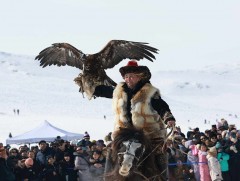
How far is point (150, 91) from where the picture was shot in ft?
25.0

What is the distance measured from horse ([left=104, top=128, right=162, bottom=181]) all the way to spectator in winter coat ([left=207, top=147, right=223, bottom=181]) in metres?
8.32

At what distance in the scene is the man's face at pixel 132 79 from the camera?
7.73 meters

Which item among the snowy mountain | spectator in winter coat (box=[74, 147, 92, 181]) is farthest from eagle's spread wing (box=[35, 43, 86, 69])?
the snowy mountain

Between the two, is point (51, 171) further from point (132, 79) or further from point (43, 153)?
point (132, 79)

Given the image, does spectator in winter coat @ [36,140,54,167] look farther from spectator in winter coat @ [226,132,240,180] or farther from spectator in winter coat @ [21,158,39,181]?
spectator in winter coat @ [226,132,240,180]

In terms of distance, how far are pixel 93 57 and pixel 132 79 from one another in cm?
184

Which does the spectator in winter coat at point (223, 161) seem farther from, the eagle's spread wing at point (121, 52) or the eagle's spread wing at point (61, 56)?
the eagle's spread wing at point (61, 56)

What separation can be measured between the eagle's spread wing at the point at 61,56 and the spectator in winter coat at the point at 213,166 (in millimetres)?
Result: 6480

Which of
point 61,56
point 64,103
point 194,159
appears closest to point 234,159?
point 194,159

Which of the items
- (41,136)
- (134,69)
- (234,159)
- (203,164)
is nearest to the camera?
(134,69)

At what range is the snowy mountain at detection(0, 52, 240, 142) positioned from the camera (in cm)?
5972

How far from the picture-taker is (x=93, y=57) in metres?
9.49

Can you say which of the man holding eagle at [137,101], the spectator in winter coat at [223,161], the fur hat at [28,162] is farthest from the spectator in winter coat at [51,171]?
the man holding eagle at [137,101]

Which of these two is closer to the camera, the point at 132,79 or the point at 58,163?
the point at 132,79
